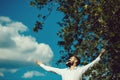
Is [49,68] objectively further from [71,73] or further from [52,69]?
[71,73]

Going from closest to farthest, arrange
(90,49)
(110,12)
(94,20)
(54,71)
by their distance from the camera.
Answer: (54,71), (110,12), (94,20), (90,49)

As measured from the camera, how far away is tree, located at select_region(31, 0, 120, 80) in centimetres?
1394

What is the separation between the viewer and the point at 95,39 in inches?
686

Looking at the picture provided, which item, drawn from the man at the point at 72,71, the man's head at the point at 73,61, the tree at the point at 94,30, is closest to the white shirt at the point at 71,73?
the man at the point at 72,71

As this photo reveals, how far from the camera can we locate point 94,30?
16938 millimetres

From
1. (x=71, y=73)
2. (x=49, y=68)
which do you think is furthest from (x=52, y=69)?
(x=71, y=73)

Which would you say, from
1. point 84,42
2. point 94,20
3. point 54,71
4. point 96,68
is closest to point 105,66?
point 96,68

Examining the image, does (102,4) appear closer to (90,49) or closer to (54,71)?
(90,49)

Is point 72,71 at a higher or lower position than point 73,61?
lower

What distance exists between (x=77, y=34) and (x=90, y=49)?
1.26m

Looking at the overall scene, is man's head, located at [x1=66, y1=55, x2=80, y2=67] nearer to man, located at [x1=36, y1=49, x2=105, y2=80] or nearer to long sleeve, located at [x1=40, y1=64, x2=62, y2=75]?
man, located at [x1=36, y1=49, x2=105, y2=80]

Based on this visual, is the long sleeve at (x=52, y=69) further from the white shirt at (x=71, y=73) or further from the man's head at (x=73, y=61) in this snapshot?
the man's head at (x=73, y=61)

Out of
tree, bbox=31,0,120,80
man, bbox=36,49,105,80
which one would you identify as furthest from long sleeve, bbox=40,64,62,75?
tree, bbox=31,0,120,80

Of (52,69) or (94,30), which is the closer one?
(52,69)
